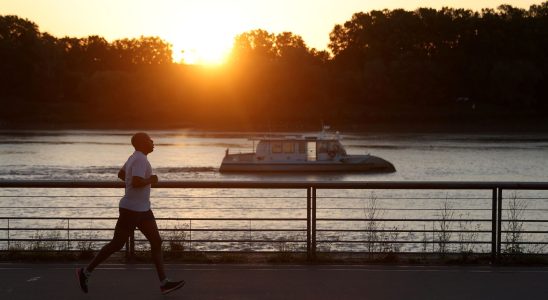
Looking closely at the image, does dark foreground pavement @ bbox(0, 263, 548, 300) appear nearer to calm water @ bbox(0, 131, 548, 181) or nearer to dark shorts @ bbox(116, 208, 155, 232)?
dark shorts @ bbox(116, 208, 155, 232)

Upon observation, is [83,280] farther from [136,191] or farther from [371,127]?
[371,127]

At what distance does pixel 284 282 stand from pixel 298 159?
2072 inches

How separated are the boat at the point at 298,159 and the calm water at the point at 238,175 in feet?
3.04

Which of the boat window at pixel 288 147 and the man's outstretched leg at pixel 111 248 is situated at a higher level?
the man's outstretched leg at pixel 111 248

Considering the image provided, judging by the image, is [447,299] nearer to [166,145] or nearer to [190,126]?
[166,145]

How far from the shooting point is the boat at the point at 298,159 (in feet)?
201

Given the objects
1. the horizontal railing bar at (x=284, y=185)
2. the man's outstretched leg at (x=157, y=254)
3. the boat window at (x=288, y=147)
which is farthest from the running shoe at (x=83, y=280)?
the boat window at (x=288, y=147)

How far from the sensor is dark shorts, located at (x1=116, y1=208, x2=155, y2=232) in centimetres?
990

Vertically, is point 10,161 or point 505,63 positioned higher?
point 505,63

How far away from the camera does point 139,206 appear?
9891mm

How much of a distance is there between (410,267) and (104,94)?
120 metres

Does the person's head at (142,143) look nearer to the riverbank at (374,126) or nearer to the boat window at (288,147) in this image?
the boat window at (288,147)

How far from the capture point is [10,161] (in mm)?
67562

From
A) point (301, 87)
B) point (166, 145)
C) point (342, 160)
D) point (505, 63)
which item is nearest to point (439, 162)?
point (342, 160)
